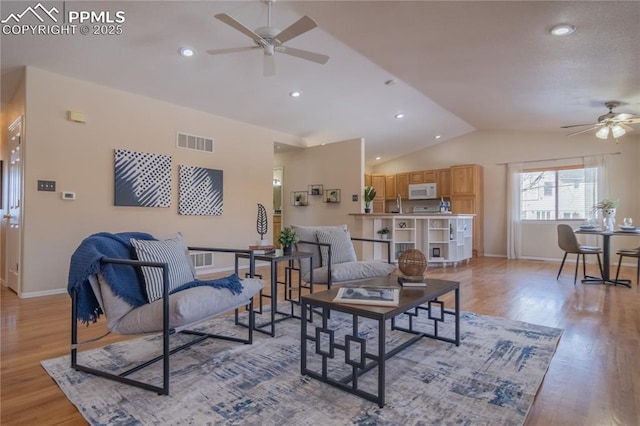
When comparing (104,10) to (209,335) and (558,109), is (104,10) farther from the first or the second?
(558,109)

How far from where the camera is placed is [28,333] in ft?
8.57

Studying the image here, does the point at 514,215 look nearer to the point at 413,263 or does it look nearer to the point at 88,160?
the point at 413,263

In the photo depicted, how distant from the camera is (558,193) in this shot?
715 centimetres

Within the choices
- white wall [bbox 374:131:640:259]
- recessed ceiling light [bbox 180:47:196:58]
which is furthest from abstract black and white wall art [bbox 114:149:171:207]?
white wall [bbox 374:131:640:259]

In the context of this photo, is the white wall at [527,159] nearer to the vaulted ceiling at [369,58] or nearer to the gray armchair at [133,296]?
the vaulted ceiling at [369,58]

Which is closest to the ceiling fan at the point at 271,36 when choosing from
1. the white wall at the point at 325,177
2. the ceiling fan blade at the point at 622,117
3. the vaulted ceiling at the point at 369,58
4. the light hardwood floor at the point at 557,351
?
the vaulted ceiling at the point at 369,58

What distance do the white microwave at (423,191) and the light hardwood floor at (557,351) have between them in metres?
4.19

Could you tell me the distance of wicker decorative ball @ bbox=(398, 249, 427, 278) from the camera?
235 cm

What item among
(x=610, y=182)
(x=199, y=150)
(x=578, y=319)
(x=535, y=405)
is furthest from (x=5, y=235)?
(x=610, y=182)

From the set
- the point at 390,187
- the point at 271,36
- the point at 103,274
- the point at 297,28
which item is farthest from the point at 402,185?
the point at 103,274

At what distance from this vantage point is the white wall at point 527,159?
20.5ft

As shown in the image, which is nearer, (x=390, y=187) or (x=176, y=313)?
(x=176, y=313)

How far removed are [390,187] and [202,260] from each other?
6.02 m

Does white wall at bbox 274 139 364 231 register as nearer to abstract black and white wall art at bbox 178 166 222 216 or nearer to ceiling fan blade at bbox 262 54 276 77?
abstract black and white wall art at bbox 178 166 222 216
